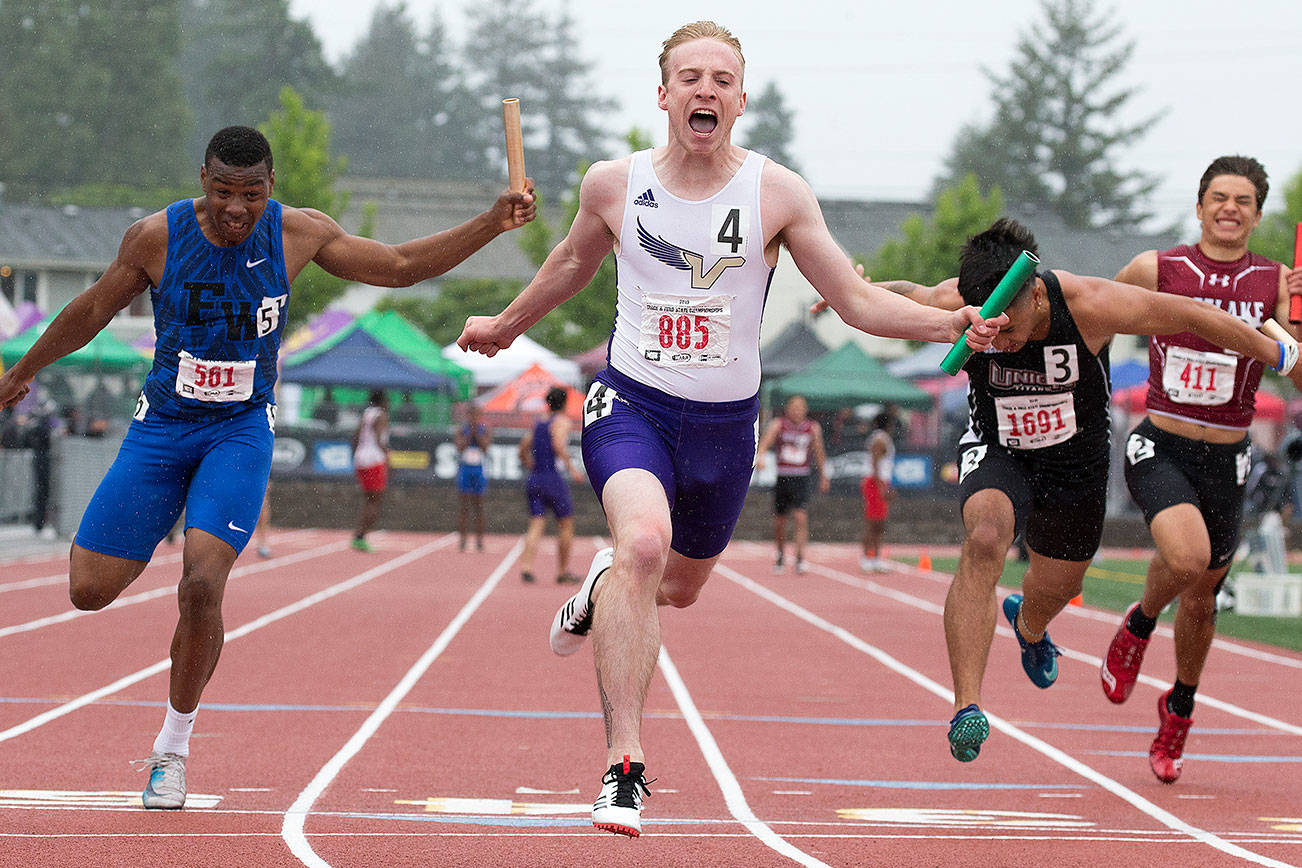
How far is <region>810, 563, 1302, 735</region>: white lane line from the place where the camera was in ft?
30.1

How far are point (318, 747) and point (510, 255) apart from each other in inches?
2597

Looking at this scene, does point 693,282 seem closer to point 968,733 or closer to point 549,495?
point 968,733

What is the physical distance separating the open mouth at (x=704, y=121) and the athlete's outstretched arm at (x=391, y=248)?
2.61 ft

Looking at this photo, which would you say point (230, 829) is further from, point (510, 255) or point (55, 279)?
point (510, 255)

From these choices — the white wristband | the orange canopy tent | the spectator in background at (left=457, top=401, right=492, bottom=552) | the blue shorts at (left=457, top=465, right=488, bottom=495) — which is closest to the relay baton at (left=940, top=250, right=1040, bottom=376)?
the white wristband

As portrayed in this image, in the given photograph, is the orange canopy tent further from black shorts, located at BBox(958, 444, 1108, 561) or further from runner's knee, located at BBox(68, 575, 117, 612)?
runner's knee, located at BBox(68, 575, 117, 612)

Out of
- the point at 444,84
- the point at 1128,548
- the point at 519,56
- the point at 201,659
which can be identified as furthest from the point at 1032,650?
the point at 444,84

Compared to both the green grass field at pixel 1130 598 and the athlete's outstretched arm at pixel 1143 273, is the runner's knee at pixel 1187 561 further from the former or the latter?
the green grass field at pixel 1130 598

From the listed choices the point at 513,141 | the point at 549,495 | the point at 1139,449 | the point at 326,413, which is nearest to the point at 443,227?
the point at 326,413

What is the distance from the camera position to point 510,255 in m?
72.5

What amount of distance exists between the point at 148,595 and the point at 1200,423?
35.8 feet

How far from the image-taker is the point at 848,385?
33.0 meters

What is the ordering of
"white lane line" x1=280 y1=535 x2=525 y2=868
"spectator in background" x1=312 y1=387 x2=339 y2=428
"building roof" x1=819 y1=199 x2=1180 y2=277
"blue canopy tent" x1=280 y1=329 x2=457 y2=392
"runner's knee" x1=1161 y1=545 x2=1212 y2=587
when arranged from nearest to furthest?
1. "white lane line" x1=280 y1=535 x2=525 y2=868
2. "runner's knee" x1=1161 y1=545 x2=1212 y2=587
3. "blue canopy tent" x1=280 y1=329 x2=457 y2=392
4. "spectator in background" x1=312 y1=387 x2=339 y2=428
5. "building roof" x1=819 y1=199 x2=1180 y2=277

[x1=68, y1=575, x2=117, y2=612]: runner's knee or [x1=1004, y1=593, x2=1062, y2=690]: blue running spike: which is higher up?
[x1=68, y1=575, x2=117, y2=612]: runner's knee
